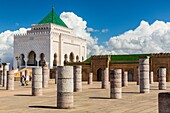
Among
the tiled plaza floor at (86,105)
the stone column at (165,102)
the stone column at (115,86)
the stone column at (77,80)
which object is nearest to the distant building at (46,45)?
the stone column at (77,80)

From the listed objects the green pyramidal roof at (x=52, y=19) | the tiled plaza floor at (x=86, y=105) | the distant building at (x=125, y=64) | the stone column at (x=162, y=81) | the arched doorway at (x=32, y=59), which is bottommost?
the tiled plaza floor at (x=86, y=105)

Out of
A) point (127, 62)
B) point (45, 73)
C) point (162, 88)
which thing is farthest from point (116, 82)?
point (127, 62)

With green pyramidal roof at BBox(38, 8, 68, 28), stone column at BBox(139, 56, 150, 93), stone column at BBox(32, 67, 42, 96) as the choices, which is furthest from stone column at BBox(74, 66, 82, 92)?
green pyramidal roof at BBox(38, 8, 68, 28)

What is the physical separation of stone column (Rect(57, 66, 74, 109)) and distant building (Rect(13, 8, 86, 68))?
122 feet

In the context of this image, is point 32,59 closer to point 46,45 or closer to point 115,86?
point 46,45

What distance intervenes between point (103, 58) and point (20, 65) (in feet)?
63.2

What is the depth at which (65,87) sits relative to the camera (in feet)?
26.9

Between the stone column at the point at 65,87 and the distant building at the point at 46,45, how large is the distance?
37.2m

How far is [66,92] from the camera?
8.23 meters

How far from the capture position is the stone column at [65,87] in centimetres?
816

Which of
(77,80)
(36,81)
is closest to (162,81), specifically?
(77,80)

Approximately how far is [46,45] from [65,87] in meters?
38.5

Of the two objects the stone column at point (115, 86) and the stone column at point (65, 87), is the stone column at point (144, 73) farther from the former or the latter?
the stone column at point (65, 87)

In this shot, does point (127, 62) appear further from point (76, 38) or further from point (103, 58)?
point (76, 38)
